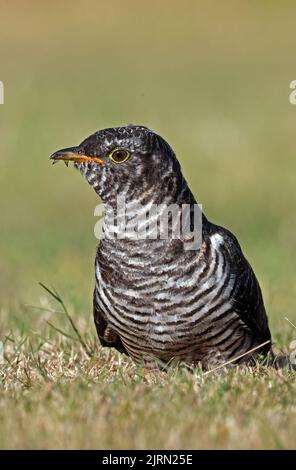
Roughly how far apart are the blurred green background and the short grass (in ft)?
0.13

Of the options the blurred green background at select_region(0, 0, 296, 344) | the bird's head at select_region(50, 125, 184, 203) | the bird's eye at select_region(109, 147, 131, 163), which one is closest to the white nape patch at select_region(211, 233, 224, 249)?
the bird's head at select_region(50, 125, 184, 203)

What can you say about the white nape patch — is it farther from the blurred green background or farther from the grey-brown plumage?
the blurred green background

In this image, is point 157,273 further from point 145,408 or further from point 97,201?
point 97,201

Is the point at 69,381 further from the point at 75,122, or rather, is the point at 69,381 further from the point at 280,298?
the point at 75,122

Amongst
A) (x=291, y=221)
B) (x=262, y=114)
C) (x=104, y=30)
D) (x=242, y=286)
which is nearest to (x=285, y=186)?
(x=291, y=221)

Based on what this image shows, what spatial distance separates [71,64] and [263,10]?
689 cm

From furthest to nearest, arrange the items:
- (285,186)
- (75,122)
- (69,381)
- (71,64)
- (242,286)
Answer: (71,64) → (75,122) → (285,186) → (242,286) → (69,381)

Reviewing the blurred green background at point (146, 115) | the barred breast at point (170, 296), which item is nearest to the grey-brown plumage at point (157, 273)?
the barred breast at point (170, 296)

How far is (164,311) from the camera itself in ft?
18.3

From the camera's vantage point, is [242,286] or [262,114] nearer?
[242,286]

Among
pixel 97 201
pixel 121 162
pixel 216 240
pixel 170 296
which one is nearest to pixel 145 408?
pixel 170 296

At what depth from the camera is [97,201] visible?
1481cm

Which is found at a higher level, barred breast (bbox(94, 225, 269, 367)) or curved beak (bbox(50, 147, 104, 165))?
curved beak (bbox(50, 147, 104, 165))

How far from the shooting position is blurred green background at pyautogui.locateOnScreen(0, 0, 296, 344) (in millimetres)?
11805
